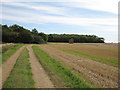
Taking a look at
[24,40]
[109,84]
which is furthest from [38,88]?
[24,40]

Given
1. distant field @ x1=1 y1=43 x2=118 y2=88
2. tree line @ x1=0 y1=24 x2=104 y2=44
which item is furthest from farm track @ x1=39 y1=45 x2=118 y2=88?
tree line @ x1=0 y1=24 x2=104 y2=44

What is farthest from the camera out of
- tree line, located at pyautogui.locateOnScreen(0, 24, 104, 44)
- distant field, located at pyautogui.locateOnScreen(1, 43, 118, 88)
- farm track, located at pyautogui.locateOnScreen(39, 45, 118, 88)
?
tree line, located at pyautogui.locateOnScreen(0, 24, 104, 44)

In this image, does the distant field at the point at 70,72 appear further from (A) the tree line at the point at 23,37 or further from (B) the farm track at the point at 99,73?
(A) the tree line at the point at 23,37

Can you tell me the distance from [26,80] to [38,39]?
3890 inches

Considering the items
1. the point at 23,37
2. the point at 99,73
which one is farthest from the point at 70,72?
the point at 23,37

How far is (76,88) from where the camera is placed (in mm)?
9094

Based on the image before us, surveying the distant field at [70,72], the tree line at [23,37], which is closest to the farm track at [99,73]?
the distant field at [70,72]

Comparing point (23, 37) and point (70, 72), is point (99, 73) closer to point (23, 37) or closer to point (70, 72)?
point (70, 72)

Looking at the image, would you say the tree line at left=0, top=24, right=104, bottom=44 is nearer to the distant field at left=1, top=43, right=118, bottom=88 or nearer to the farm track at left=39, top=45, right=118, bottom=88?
the distant field at left=1, top=43, right=118, bottom=88

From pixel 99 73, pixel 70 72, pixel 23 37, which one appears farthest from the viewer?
pixel 23 37

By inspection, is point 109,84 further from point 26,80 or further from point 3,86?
point 3,86

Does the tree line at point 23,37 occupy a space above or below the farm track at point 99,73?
above

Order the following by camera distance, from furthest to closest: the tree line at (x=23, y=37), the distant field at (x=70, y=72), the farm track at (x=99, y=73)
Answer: the tree line at (x=23, y=37) < the farm track at (x=99, y=73) < the distant field at (x=70, y=72)

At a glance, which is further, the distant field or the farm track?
the farm track
